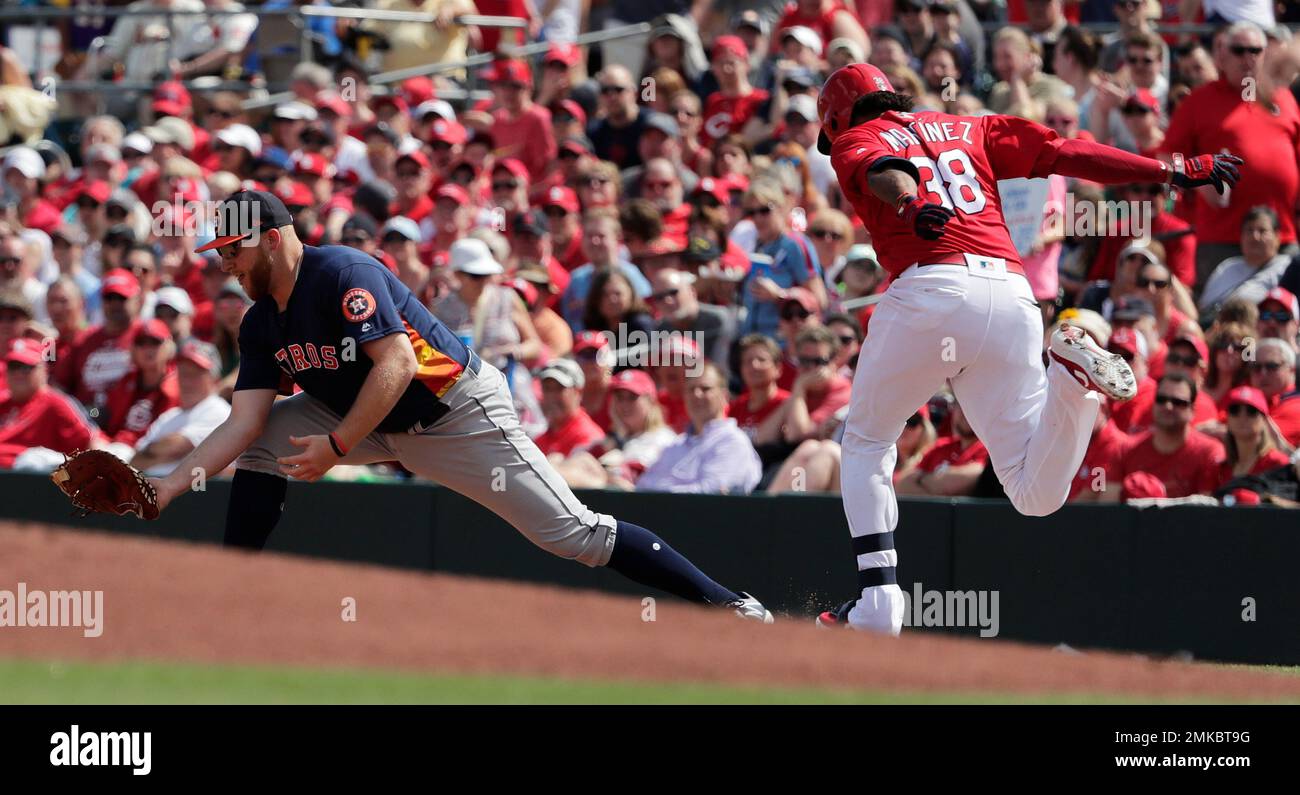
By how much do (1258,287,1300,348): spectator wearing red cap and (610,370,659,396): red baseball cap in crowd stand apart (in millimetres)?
3258

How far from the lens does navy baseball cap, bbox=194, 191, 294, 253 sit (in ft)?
22.1

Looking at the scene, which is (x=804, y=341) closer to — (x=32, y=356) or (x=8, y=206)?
(x=32, y=356)

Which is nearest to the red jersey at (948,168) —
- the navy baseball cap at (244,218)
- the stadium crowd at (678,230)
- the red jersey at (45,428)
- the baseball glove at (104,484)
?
the stadium crowd at (678,230)

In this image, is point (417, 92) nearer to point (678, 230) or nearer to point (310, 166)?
point (310, 166)

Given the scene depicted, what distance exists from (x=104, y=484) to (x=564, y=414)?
4237mm

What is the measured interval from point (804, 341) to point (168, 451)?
145 inches

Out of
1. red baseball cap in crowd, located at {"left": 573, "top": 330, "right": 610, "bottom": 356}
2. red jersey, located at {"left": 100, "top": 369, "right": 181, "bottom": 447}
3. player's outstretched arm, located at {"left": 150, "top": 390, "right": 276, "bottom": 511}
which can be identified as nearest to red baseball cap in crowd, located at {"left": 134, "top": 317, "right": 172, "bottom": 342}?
red jersey, located at {"left": 100, "top": 369, "right": 181, "bottom": 447}

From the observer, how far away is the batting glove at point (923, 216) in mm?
6301

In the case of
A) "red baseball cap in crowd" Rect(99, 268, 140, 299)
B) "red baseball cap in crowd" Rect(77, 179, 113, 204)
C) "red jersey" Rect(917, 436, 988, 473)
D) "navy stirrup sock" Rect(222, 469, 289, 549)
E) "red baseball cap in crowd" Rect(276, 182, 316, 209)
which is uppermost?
"red baseball cap in crowd" Rect(77, 179, 113, 204)

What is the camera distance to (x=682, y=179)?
530 inches

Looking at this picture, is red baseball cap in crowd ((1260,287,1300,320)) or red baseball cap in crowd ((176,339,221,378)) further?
red baseball cap in crowd ((176,339,221,378))

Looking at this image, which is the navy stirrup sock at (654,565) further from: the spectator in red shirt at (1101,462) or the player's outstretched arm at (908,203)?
the spectator in red shirt at (1101,462)

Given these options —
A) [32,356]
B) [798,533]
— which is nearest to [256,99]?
[32,356]

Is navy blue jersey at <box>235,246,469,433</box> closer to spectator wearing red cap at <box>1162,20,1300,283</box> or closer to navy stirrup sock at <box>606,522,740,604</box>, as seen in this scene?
navy stirrup sock at <box>606,522,740,604</box>
